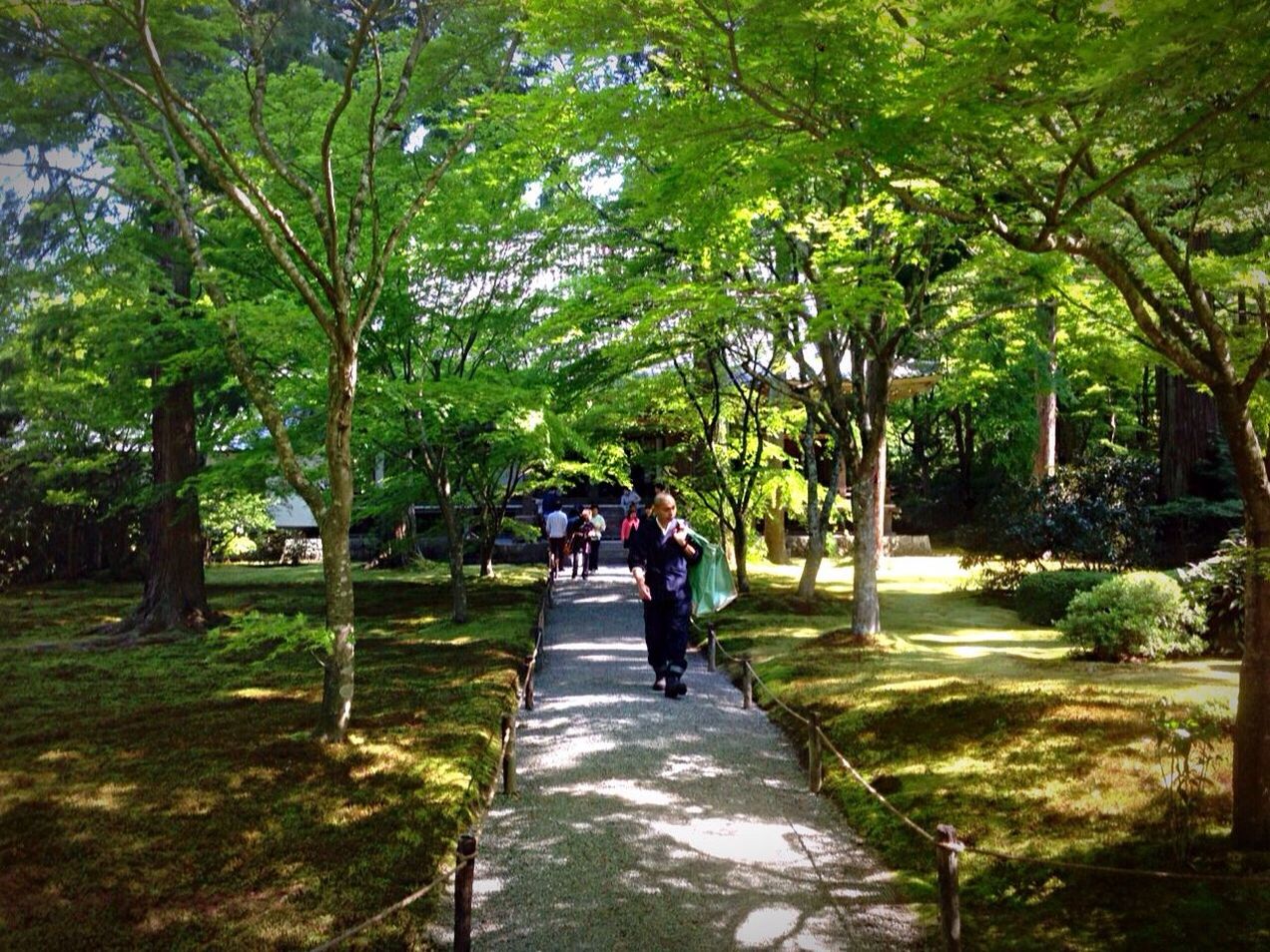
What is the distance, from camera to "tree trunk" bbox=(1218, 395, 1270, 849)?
5.06m

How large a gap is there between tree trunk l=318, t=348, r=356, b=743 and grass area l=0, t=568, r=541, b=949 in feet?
1.12

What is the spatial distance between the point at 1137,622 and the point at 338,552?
8885mm

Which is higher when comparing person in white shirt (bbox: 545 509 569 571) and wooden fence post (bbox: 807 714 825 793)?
person in white shirt (bbox: 545 509 569 571)

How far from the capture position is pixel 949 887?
169 inches

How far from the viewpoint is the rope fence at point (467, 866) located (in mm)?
3936

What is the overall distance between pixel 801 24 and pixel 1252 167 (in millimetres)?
2799

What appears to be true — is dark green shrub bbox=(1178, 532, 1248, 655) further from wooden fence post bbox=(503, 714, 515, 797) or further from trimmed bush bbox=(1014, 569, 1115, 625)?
wooden fence post bbox=(503, 714, 515, 797)

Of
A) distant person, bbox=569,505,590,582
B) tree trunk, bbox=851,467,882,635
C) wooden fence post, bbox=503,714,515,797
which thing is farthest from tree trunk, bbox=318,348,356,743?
distant person, bbox=569,505,590,582

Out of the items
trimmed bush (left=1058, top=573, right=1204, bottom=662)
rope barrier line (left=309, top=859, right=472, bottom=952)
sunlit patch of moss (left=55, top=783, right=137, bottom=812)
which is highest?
trimmed bush (left=1058, top=573, right=1204, bottom=662)

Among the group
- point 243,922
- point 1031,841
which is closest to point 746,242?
point 1031,841

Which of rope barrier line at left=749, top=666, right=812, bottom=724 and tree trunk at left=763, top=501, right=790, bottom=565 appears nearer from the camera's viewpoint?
rope barrier line at left=749, top=666, right=812, bottom=724

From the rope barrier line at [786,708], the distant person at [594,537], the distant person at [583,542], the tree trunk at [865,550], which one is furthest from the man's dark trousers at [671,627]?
the distant person at [594,537]

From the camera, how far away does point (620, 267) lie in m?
15.3

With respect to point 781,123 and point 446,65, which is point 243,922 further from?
point 446,65
